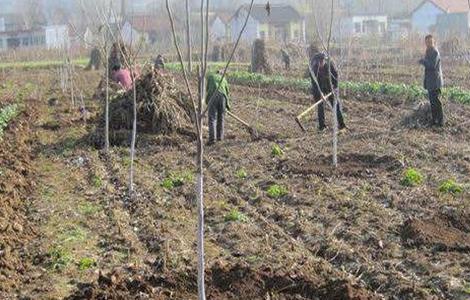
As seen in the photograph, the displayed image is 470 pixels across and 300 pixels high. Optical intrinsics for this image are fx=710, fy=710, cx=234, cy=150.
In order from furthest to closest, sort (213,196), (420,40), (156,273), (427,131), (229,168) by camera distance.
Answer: (420,40), (427,131), (229,168), (213,196), (156,273)

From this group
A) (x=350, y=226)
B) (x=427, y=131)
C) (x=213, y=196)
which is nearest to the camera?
(x=350, y=226)

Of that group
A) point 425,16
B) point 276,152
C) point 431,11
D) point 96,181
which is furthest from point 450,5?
point 96,181

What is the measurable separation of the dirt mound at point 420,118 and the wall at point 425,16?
5750 centimetres

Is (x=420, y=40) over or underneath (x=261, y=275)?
over

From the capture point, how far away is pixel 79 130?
50.2 feet

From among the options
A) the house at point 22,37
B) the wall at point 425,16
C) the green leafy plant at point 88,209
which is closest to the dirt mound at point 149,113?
the green leafy plant at point 88,209

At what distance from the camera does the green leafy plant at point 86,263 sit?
21.4ft

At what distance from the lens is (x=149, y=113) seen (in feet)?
45.0

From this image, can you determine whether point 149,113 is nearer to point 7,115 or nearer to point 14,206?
point 7,115

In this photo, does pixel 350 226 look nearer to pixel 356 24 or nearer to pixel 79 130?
pixel 79 130

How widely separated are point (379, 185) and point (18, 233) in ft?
14.8

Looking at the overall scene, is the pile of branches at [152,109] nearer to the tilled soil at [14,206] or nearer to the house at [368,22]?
the tilled soil at [14,206]

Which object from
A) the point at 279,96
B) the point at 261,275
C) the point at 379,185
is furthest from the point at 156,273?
the point at 279,96

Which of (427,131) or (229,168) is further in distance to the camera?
(427,131)
